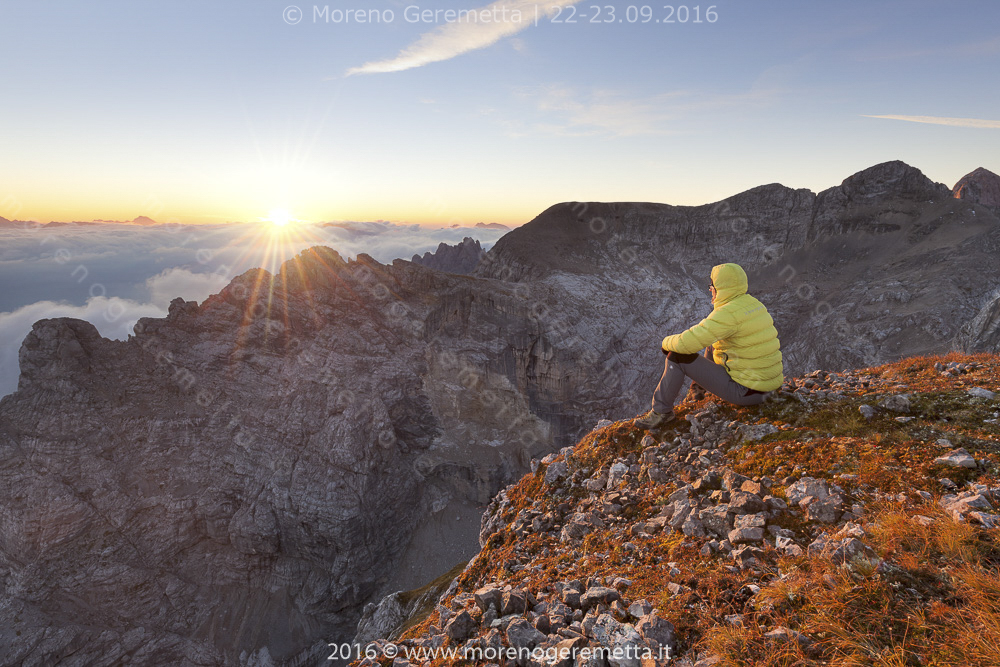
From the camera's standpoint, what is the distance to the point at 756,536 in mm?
6098

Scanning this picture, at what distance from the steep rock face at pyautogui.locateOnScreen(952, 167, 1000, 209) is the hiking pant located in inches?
6666

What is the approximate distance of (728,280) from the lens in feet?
28.8

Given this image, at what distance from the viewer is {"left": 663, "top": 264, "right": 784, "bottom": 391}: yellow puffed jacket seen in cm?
866

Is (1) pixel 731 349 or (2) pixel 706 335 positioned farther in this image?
(1) pixel 731 349

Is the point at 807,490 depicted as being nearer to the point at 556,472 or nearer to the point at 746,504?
the point at 746,504

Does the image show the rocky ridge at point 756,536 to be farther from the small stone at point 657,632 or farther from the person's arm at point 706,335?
the person's arm at point 706,335

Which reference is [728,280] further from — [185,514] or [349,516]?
[185,514]

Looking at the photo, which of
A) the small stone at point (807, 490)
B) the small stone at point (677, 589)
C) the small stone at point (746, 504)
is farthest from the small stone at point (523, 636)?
the small stone at point (807, 490)

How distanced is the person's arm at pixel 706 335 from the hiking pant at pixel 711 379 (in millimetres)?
522

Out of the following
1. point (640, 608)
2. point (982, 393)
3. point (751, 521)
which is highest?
point (982, 393)

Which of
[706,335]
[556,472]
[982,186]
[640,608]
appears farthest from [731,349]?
[982,186]

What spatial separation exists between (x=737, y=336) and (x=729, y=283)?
1.15 metres

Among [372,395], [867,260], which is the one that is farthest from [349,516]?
[867,260]

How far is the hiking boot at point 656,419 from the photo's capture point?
Result: 10.4 meters
